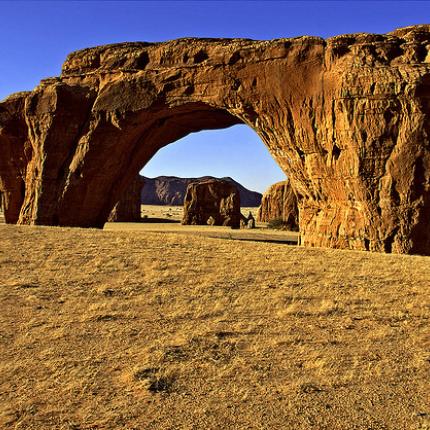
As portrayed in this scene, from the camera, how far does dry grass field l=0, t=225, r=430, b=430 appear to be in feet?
14.9

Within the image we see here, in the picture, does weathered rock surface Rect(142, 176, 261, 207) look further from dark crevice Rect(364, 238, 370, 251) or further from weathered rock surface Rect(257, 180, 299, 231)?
dark crevice Rect(364, 238, 370, 251)

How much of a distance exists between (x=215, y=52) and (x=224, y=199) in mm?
19578

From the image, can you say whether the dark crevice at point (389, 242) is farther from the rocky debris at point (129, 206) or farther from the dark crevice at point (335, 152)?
the rocky debris at point (129, 206)

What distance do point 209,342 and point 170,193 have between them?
116802 mm

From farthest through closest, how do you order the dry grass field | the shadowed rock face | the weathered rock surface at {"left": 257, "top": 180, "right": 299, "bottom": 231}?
1. the weathered rock surface at {"left": 257, "top": 180, "right": 299, "bottom": 231}
2. the shadowed rock face
3. the dry grass field

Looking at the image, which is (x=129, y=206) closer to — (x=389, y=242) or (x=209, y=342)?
(x=389, y=242)

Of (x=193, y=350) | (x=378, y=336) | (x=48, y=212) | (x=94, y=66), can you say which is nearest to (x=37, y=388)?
(x=193, y=350)

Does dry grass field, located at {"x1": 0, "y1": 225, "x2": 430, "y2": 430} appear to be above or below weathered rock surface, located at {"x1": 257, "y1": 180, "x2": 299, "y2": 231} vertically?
below

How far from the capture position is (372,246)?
48.3ft

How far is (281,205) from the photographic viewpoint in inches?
1603

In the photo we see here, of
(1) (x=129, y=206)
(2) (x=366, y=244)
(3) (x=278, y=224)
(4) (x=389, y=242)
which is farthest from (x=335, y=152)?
(1) (x=129, y=206)

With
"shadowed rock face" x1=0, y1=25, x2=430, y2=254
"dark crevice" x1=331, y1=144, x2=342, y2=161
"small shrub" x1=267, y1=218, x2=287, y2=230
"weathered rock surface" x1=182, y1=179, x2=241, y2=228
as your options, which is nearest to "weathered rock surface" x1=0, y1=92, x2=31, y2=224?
"shadowed rock face" x1=0, y1=25, x2=430, y2=254

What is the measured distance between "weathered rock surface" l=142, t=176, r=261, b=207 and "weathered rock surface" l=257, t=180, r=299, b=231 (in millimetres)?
74307

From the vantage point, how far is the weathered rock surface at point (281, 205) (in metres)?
37.2
